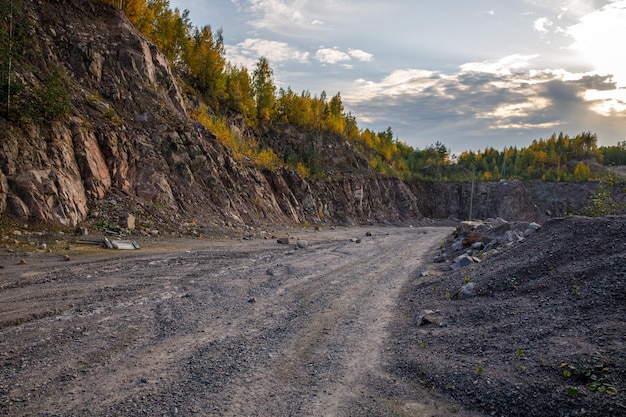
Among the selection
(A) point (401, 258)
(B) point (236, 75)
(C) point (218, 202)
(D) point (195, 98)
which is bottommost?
(A) point (401, 258)

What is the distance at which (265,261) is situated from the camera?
1620 centimetres

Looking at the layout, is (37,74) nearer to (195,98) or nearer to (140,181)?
(140,181)

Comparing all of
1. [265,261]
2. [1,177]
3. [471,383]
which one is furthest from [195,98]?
[471,383]

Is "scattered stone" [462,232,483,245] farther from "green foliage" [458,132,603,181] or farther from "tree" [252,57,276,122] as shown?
"green foliage" [458,132,603,181]

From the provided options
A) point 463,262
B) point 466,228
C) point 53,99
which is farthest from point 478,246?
point 53,99

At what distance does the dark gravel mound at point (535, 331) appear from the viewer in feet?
15.9

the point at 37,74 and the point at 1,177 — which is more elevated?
the point at 37,74

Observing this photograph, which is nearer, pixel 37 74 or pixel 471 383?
pixel 471 383

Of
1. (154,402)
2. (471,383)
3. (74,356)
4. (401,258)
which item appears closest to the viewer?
(154,402)

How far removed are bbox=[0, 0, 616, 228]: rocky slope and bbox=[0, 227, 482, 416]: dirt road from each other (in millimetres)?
5841

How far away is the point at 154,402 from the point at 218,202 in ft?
79.6

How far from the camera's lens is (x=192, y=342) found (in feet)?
23.1

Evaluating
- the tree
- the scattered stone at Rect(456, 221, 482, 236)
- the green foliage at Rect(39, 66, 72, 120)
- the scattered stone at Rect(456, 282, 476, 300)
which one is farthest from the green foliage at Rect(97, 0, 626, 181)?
the scattered stone at Rect(456, 282, 476, 300)

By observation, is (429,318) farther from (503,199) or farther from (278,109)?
(503,199)
